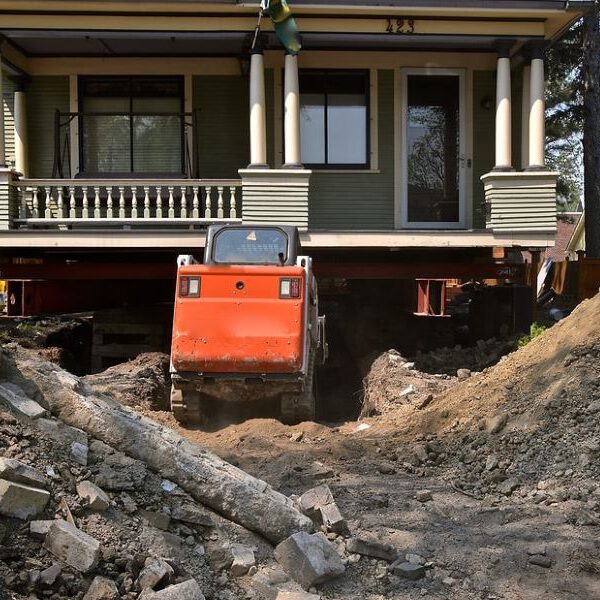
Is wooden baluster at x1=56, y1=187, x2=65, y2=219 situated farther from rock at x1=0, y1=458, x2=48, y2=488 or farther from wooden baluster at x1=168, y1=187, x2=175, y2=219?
rock at x1=0, y1=458, x2=48, y2=488

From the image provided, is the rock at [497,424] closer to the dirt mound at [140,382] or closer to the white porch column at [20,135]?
the dirt mound at [140,382]

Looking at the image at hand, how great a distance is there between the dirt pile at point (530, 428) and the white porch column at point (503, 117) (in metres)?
4.48

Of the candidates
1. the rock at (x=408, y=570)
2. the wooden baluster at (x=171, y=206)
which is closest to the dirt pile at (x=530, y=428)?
the rock at (x=408, y=570)

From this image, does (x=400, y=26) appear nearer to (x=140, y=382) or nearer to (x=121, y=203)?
(x=121, y=203)

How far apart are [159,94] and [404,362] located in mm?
6592

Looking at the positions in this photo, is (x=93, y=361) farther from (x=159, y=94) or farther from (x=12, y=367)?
(x=12, y=367)

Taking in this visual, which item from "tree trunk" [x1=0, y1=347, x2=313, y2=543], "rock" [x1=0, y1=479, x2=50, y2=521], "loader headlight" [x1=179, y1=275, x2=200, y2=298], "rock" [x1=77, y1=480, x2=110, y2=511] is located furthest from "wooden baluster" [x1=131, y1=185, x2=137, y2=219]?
"rock" [x1=0, y1=479, x2=50, y2=521]

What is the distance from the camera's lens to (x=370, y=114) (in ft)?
44.0

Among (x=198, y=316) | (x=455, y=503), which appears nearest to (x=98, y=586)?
(x=455, y=503)

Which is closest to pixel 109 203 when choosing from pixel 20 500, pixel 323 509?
pixel 323 509

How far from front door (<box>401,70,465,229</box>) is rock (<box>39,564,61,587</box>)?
429 inches

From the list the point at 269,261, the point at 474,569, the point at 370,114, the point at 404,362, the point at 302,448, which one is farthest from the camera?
the point at 370,114

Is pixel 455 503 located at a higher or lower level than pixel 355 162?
lower

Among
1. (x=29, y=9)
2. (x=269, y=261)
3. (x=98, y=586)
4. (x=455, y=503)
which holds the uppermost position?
(x=29, y=9)
